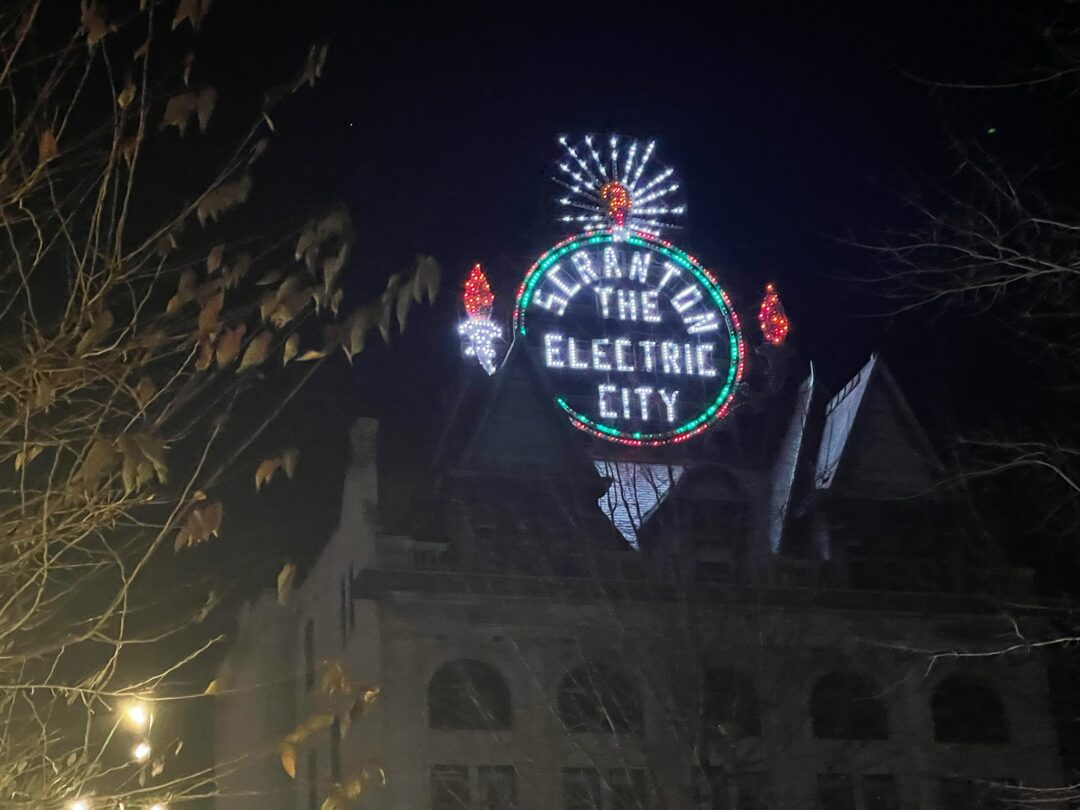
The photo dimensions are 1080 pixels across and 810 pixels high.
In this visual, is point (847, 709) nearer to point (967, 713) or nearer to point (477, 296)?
point (967, 713)

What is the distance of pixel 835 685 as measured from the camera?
90.9 ft

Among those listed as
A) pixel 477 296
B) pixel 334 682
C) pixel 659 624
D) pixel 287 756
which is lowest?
pixel 287 756

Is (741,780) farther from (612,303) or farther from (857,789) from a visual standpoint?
(612,303)

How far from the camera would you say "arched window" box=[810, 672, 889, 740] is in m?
27.3

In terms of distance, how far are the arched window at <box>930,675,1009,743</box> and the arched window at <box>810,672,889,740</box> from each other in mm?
1418

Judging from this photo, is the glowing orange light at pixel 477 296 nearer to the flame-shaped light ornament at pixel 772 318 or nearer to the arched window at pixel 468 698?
the flame-shaped light ornament at pixel 772 318

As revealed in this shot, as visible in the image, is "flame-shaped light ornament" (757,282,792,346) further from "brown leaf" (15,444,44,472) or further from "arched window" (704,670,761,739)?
"brown leaf" (15,444,44,472)

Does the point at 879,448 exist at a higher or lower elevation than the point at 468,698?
higher

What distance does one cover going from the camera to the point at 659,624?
23406mm

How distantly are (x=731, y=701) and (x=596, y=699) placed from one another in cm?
308

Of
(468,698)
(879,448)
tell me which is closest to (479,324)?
(468,698)

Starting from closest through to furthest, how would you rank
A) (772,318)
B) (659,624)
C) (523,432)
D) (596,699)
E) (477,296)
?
(659,624), (596,699), (523,432), (477,296), (772,318)

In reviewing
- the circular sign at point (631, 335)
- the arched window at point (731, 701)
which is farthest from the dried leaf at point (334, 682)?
the circular sign at point (631, 335)

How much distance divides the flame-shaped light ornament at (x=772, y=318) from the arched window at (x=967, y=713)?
10.2 meters
